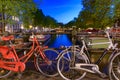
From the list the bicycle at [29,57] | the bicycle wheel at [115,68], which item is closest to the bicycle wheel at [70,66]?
the bicycle at [29,57]

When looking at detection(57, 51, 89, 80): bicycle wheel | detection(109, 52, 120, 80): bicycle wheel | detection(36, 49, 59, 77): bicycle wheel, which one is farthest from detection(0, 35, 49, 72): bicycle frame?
detection(109, 52, 120, 80): bicycle wheel

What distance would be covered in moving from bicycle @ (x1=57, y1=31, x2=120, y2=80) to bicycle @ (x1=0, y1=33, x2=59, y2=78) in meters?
0.44

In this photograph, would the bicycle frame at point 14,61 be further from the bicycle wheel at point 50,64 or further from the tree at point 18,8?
the tree at point 18,8

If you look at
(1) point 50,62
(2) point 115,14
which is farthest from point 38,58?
(2) point 115,14

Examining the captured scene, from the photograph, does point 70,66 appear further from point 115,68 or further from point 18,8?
point 18,8

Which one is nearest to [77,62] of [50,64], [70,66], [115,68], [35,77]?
[70,66]

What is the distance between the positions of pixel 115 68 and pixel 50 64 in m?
2.02

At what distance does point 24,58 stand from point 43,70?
0.75 m

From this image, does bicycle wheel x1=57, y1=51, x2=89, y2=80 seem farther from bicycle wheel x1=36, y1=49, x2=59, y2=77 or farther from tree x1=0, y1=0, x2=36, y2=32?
tree x1=0, y1=0, x2=36, y2=32

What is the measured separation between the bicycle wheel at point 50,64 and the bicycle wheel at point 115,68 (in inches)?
67.7

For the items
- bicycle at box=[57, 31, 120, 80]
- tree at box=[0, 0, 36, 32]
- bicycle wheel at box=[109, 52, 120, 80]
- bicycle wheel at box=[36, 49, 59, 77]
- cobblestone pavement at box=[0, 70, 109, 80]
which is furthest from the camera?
tree at box=[0, 0, 36, 32]

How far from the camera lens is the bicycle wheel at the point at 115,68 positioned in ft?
23.1

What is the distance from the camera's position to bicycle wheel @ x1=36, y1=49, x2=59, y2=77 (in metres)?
8.12

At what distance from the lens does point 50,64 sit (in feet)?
27.2
